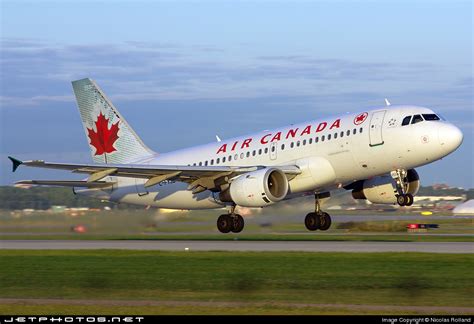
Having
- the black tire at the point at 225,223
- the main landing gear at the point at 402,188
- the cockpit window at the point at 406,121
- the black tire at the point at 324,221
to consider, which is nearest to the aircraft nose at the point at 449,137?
the cockpit window at the point at 406,121

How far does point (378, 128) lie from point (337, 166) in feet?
9.00

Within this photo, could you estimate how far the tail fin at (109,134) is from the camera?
51969 millimetres

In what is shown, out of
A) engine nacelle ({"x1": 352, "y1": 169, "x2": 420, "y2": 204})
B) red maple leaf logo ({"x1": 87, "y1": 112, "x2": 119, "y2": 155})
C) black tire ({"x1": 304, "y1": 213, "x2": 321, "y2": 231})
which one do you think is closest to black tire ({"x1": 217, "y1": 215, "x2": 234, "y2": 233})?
black tire ({"x1": 304, "y1": 213, "x2": 321, "y2": 231})

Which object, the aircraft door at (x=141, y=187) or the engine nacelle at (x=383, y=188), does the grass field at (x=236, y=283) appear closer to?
the engine nacelle at (x=383, y=188)

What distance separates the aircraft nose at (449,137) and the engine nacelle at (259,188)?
7.54 meters

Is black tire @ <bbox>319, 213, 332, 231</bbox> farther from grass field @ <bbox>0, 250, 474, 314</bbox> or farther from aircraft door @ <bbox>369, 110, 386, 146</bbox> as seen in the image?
grass field @ <bbox>0, 250, 474, 314</bbox>

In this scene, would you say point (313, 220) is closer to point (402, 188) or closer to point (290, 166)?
point (290, 166)

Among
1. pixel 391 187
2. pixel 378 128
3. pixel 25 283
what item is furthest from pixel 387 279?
pixel 391 187

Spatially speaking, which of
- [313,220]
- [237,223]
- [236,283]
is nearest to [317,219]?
[313,220]

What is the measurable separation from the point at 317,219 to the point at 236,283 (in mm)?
22188

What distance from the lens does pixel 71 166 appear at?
1698 inches

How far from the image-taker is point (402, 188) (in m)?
41.8

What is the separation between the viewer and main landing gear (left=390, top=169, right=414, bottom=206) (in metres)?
41.0

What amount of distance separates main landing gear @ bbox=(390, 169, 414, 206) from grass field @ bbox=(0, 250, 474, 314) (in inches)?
361
